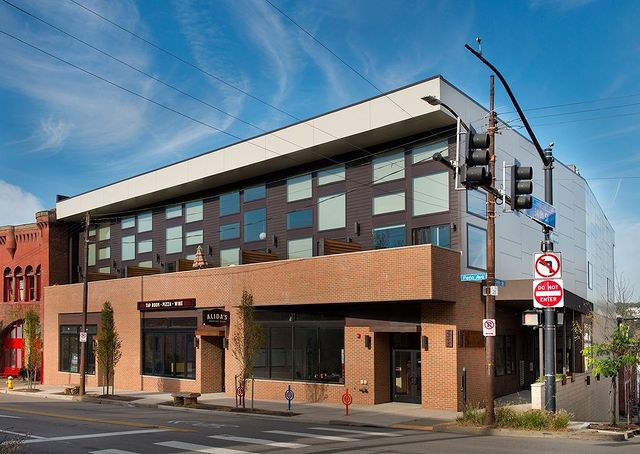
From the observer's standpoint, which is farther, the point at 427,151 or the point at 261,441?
the point at 427,151

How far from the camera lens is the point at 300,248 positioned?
111ft

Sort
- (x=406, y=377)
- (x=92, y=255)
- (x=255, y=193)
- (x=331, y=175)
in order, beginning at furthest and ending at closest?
(x=92, y=255), (x=255, y=193), (x=331, y=175), (x=406, y=377)

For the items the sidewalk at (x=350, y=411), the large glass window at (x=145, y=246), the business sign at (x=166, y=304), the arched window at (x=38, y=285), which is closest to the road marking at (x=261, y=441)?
the sidewalk at (x=350, y=411)

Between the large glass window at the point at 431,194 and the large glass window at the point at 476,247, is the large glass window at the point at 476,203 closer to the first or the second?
the large glass window at the point at 476,247

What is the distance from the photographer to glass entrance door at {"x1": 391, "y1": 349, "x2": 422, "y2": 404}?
89.4ft

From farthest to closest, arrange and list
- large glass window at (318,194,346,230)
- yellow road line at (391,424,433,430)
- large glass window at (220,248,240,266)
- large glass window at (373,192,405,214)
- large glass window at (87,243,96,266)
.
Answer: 1. large glass window at (87,243,96,266)
2. large glass window at (220,248,240,266)
3. large glass window at (318,194,346,230)
4. large glass window at (373,192,405,214)
5. yellow road line at (391,424,433,430)

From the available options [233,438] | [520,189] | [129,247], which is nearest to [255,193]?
[129,247]

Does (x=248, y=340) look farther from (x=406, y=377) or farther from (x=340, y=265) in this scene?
(x=406, y=377)

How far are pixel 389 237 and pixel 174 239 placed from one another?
16.7m

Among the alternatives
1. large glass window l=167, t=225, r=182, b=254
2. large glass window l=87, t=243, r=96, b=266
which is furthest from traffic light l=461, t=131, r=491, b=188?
large glass window l=87, t=243, r=96, b=266

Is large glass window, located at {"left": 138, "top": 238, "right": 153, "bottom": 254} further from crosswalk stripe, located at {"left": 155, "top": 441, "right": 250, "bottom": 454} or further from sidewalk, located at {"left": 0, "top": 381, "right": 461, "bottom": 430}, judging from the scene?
crosswalk stripe, located at {"left": 155, "top": 441, "right": 250, "bottom": 454}

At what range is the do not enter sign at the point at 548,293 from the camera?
1925 cm

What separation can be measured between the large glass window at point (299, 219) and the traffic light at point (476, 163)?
18660 millimetres

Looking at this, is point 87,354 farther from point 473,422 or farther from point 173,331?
point 473,422
